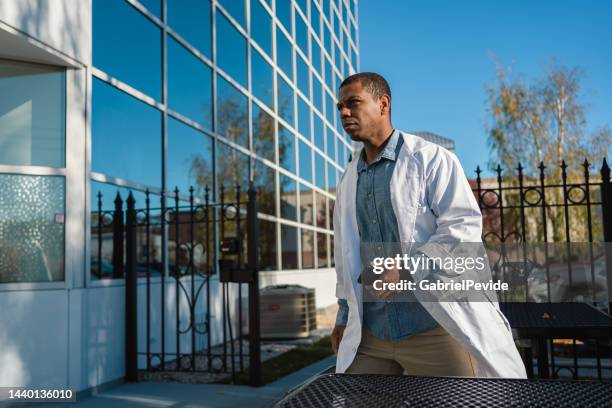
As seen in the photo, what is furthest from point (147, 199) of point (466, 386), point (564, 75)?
point (564, 75)

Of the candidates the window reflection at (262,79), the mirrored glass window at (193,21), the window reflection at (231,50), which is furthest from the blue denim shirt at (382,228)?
the window reflection at (262,79)

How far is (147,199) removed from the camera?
7.26 metres

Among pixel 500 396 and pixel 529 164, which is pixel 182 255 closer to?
pixel 500 396

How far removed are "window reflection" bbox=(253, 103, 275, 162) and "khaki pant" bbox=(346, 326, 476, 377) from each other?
1008 centimetres

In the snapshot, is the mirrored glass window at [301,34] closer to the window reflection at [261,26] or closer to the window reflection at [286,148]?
the window reflection at [261,26]

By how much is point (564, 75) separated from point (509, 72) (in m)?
1.66

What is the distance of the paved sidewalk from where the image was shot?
225 inches

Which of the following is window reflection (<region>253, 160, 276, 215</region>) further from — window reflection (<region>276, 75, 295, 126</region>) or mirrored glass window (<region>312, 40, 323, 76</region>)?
mirrored glass window (<region>312, 40, 323, 76</region>)

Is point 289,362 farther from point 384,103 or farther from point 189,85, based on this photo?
point 384,103

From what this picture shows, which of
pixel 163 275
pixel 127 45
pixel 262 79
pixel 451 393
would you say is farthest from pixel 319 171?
pixel 451 393

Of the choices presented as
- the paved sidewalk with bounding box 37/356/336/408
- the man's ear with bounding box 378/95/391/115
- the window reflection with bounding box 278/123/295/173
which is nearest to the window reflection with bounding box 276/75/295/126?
the window reflection with bounding box 278/123/295/173

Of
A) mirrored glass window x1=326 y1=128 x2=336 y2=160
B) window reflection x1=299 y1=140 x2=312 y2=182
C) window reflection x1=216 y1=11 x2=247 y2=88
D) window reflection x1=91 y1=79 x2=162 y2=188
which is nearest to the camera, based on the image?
window reflection x1=91 y1=79 x2=162 y2=188

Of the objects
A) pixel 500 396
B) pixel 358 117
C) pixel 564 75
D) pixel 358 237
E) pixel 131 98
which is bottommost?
pixel 500 396

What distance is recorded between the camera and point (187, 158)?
30.2 ft
